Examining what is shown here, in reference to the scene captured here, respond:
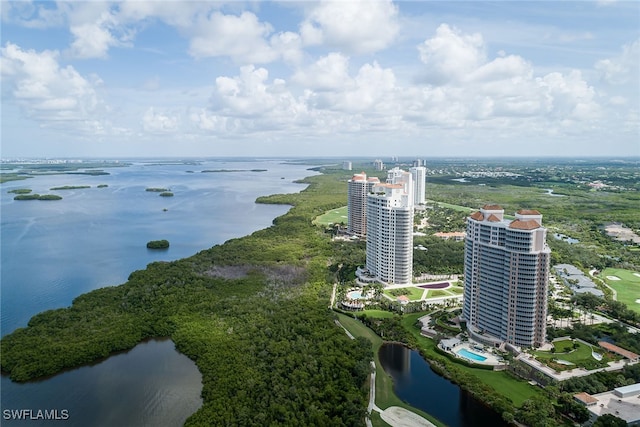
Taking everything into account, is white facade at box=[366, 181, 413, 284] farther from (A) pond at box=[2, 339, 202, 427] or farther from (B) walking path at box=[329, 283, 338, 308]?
(A) pond at box=[2, 339, 202, 427]

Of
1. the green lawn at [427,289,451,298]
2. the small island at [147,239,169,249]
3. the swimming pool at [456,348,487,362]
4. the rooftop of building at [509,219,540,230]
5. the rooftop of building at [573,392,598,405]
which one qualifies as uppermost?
the rooftop of building at [509,219,540,230]

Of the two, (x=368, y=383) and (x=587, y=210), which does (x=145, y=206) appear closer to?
(x=368, y=383)

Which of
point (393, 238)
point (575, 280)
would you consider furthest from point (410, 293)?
point (575, 280)

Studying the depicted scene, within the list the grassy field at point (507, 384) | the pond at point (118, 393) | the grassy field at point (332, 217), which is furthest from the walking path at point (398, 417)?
the grassy field at point (332, 217)

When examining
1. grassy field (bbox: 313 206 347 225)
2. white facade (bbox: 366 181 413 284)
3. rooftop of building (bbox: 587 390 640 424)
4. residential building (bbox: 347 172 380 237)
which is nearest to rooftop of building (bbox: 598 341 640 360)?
rooftop of building (bbox: 587 390 640 424)

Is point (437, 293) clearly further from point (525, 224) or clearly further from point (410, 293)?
point (525, 224)

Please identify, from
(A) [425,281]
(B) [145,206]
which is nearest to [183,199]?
(B) [145,206]
